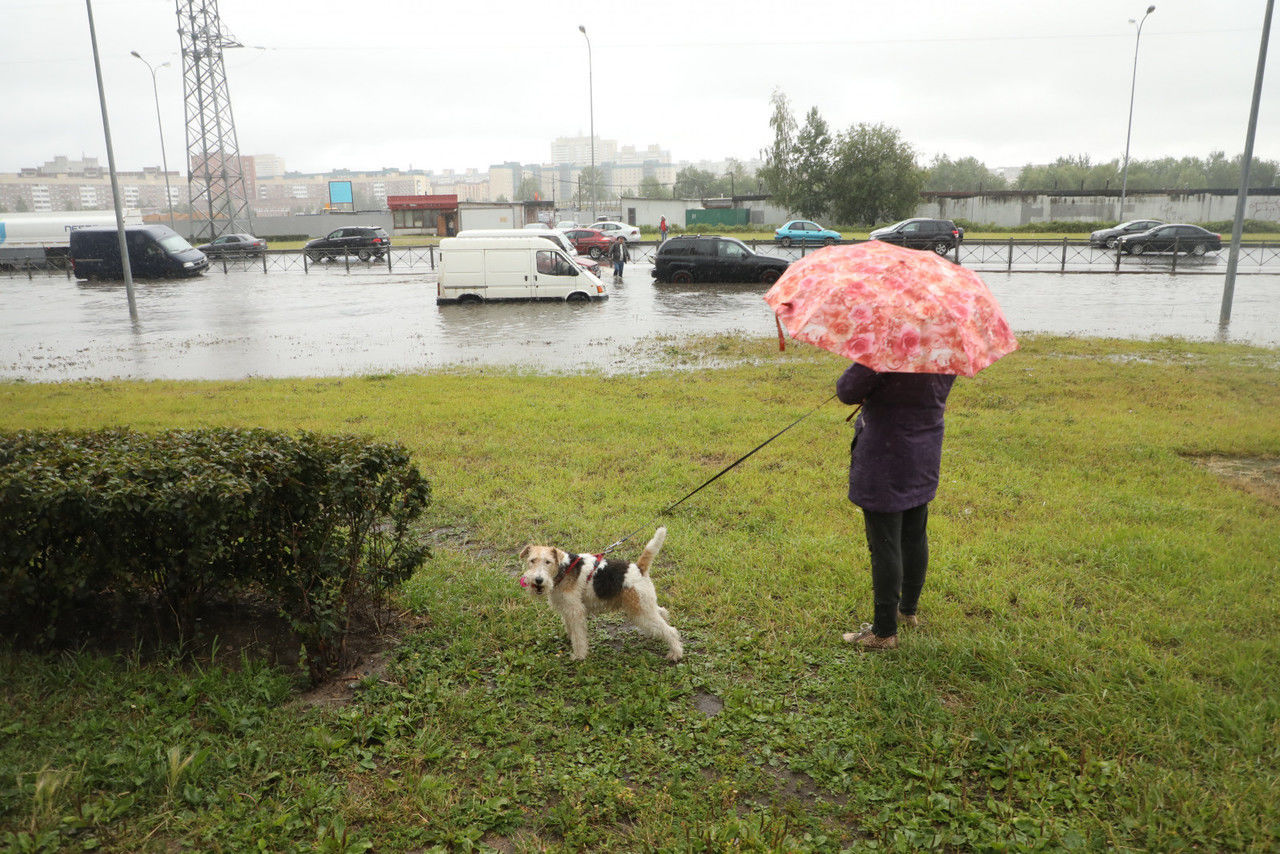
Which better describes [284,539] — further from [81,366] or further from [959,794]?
[81,366]

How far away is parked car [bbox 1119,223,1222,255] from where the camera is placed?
3130 centimetres

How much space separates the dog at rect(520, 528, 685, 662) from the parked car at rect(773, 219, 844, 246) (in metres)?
35.0

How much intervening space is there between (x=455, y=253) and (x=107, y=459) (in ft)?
58.7

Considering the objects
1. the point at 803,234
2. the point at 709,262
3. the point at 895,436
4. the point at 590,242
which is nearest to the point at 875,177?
the point at 803,234

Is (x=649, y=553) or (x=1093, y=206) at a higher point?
(x=1093, y=206)

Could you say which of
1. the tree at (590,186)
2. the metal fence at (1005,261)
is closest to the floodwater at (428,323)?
the metal fence at (1005,261)

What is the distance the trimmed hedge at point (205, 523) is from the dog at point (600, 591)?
79cm

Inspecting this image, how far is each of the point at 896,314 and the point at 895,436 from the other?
1.89 feet

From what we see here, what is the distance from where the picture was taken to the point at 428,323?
17.7m

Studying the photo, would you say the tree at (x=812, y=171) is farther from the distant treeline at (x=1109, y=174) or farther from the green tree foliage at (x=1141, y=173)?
the green tree foliage at (x=1141, y=173)

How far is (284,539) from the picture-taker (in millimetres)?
3590

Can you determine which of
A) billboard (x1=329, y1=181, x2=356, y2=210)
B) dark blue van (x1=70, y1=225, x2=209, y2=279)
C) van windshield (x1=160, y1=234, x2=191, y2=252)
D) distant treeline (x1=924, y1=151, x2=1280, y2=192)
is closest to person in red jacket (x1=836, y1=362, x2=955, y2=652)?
dark blue van (x1=70, y1=225, x2=209, y2=279)

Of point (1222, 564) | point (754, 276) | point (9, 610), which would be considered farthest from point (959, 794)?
point (754, 276)

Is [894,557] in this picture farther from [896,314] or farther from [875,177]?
[875,177]
